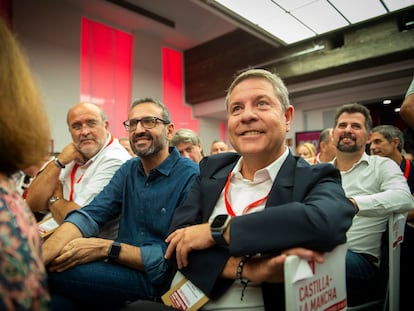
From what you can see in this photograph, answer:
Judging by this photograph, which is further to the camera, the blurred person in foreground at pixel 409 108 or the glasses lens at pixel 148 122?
the glasses lens at pixel 148 122

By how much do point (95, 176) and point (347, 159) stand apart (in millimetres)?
1822

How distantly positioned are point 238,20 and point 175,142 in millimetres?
2312

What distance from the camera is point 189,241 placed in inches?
40.8

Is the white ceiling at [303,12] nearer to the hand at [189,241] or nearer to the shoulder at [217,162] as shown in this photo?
the shoulder at [217,162]

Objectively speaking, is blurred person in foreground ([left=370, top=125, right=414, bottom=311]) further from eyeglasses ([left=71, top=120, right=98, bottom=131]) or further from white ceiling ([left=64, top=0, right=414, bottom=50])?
eyeglasses ([left=71, top=120, right=98, bottom=131])

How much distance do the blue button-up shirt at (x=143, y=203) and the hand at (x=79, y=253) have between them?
161mm

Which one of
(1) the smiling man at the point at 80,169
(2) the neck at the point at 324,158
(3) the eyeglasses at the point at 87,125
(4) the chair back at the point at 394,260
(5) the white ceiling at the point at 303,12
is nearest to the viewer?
(4) the chair back at the point at 394,260

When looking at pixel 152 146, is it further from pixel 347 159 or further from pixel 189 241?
pixel 347 159

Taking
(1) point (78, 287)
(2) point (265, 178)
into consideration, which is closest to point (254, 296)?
(2) point (265, 178)

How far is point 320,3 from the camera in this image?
149 inches

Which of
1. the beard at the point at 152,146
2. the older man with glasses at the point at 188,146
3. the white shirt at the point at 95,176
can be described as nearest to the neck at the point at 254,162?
the beard at the point at 152,146

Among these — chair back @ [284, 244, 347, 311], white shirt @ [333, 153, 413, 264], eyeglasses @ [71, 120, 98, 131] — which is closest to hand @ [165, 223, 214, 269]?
chair back @ [284, 244, 347, 311]

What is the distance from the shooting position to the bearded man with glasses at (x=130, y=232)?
126 centimetres

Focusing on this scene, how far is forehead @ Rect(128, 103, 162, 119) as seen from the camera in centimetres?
180
